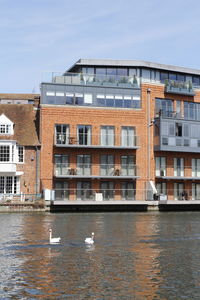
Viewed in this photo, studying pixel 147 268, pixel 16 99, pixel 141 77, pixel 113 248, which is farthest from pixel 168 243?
pixel 16 99

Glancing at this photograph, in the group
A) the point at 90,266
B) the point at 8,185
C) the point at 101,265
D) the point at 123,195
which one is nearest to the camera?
the point at 90,266

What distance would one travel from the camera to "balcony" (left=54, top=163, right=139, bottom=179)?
172 feet

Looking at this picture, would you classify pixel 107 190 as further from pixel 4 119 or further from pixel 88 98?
pixel 4 119

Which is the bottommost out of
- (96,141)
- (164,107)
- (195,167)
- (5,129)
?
(195,167)

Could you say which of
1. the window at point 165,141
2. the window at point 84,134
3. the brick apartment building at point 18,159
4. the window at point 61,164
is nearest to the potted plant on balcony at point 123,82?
the window at point 84,134

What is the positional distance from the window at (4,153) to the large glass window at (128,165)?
11.8 metres

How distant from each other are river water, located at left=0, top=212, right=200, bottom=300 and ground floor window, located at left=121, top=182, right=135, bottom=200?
23782 millimetres

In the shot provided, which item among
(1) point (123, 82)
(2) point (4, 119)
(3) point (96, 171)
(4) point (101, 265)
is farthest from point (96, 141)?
(4) point (101, 265)

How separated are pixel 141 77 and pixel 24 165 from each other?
17124 mm

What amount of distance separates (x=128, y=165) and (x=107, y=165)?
2.39 m

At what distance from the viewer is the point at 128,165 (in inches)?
2162

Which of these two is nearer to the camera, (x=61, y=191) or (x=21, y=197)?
(x=21, y=197)

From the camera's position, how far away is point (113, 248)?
23344 mm

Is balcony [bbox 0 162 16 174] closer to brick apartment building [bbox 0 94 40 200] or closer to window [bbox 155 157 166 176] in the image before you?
brick apartment building [bbox 0 94 40 200]
